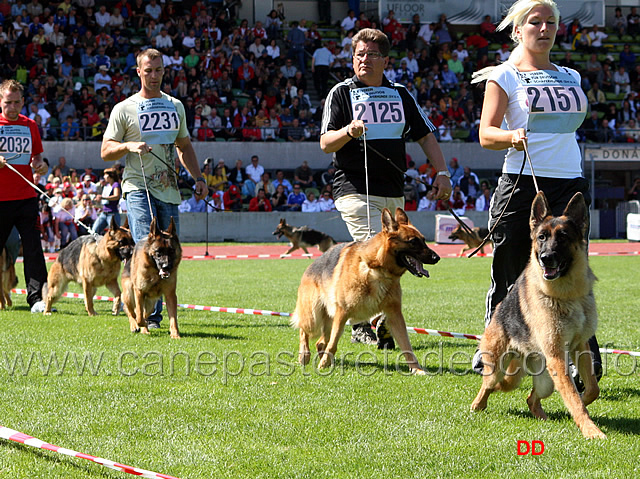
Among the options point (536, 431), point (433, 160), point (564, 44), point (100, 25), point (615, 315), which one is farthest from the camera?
point (564, 44)

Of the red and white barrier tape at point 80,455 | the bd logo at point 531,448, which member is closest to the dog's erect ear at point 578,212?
the bd logo at point 531,448

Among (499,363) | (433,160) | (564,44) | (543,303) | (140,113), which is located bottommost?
(499,363)

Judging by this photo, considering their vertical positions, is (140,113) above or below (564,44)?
below

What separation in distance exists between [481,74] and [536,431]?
7.47ft

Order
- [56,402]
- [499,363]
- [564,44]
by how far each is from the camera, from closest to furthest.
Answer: [499,363] → [56,402] → [564,44]

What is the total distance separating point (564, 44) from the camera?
109 ft

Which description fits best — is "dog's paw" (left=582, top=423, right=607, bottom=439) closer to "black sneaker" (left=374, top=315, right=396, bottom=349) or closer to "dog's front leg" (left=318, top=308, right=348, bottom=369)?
"dog's front leg" (left=318, top=308, right=348, bottom=369)

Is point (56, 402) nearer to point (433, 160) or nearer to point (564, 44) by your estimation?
point (433, 160)

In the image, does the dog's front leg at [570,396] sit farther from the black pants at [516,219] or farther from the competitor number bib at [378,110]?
the competitor number bib at [378,110]

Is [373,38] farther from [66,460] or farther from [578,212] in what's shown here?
[66,460]

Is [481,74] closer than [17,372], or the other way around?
[481,74]

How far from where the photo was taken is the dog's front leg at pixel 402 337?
5.39 metres

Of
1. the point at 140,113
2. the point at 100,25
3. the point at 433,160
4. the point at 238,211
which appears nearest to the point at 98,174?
the point at 238,211

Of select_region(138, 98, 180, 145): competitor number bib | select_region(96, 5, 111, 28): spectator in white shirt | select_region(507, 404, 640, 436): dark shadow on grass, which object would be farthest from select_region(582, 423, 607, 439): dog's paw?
select_region(96, 5, 111, 28): spectator in white shirt
